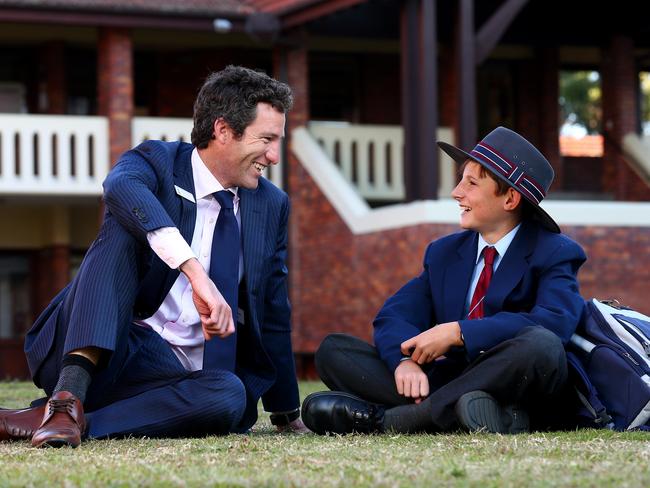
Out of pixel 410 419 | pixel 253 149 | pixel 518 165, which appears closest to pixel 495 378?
pixel 410 419

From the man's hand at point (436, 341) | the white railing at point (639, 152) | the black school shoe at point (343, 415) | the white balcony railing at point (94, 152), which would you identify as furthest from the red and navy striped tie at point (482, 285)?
the white railing at point (639, 152)

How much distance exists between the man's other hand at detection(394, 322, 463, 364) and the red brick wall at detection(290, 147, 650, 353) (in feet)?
A: 33.2

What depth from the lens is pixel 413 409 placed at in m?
5.69

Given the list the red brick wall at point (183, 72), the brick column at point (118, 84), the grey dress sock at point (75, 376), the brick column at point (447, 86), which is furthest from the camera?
the red brick wall at point (183, 72)

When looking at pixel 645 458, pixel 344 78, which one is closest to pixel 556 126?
pixel 344 78

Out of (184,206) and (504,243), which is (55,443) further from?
(504,243)

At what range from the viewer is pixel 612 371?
569 cm

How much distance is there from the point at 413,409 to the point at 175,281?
1.08 metres

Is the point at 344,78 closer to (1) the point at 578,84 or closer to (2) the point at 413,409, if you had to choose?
(2) the point at 413,409

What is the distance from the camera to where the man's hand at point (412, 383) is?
566 cm

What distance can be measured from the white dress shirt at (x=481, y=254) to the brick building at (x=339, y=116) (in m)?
9.64

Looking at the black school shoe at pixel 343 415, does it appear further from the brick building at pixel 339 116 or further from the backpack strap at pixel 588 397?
the brick building at pixel 339 116

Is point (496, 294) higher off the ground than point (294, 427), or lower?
higher

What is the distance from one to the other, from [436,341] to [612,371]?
2.34 feet
